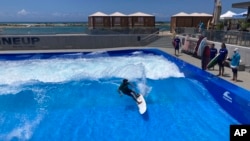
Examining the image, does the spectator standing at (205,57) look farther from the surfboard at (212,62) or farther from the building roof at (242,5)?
the building roof at (242,5)

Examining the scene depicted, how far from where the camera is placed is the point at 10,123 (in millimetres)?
8750

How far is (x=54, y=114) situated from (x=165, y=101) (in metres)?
4.51

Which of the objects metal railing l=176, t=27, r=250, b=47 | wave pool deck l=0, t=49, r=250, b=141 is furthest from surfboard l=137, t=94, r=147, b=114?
metal railing l=176, t=27, r=250, b=47

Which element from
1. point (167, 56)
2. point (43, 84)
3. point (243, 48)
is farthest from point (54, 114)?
point (167, 56)

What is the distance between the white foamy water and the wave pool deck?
59mm

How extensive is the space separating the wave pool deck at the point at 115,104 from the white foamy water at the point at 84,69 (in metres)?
0.06

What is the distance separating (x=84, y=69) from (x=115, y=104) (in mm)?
6544

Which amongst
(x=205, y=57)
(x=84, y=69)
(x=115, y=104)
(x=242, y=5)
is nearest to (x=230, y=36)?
(x=205, y=57)

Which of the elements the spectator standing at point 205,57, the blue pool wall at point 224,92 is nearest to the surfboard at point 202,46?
the blue pool wall at point 224,92

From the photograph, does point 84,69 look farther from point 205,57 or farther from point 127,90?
point 205,57

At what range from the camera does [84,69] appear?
16.2 meters

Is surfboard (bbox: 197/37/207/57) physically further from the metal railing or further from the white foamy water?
the white foamy water

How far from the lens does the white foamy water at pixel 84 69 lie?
14.4m

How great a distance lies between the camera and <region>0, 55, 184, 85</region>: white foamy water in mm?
14383
